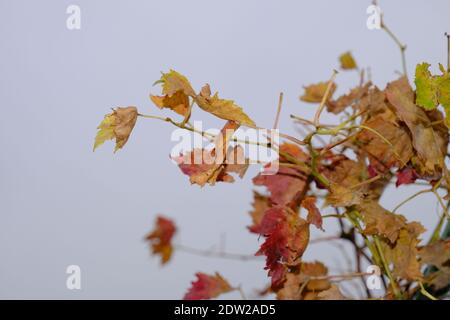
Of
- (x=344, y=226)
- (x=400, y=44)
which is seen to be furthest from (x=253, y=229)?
(x=400, y=44)

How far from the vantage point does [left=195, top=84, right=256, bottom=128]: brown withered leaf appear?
1.00ft

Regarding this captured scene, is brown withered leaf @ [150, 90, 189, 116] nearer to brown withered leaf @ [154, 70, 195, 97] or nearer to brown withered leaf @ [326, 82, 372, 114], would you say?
brown withered leaf @ [154, 70, 195, 97]

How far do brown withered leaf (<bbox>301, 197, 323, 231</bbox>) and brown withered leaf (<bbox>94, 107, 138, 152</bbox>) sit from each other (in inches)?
4.8

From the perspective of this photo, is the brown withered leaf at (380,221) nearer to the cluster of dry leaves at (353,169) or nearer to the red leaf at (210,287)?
the cluster of dry leaves at (353,169)

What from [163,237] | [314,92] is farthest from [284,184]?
[163,237]

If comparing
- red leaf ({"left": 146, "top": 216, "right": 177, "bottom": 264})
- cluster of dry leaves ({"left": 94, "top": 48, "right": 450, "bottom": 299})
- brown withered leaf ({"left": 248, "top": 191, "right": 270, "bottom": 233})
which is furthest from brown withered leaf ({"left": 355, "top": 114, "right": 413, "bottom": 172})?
red leaf ({"left": 146, "top": 216, "right": 177, "bottom": 264})

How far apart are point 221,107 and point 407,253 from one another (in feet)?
0.56

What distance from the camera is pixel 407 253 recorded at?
0.39 metres

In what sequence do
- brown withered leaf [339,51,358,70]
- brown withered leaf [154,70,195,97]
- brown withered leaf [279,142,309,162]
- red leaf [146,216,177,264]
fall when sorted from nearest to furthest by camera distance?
brown withered leaf [154,70,195,97] → brown withered leaf [279,142,309,162] → brown withered leaf [339,51,358,70] → red leaf [146,216,177,264]

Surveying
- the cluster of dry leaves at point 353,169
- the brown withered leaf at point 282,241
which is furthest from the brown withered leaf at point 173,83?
the brown withered leaf at point 282,241

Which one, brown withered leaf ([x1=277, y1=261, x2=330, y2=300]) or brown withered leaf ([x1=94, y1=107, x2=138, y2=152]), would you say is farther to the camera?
brown withered leaf ([x1=277, y1=261, x2=330, y2=300])
